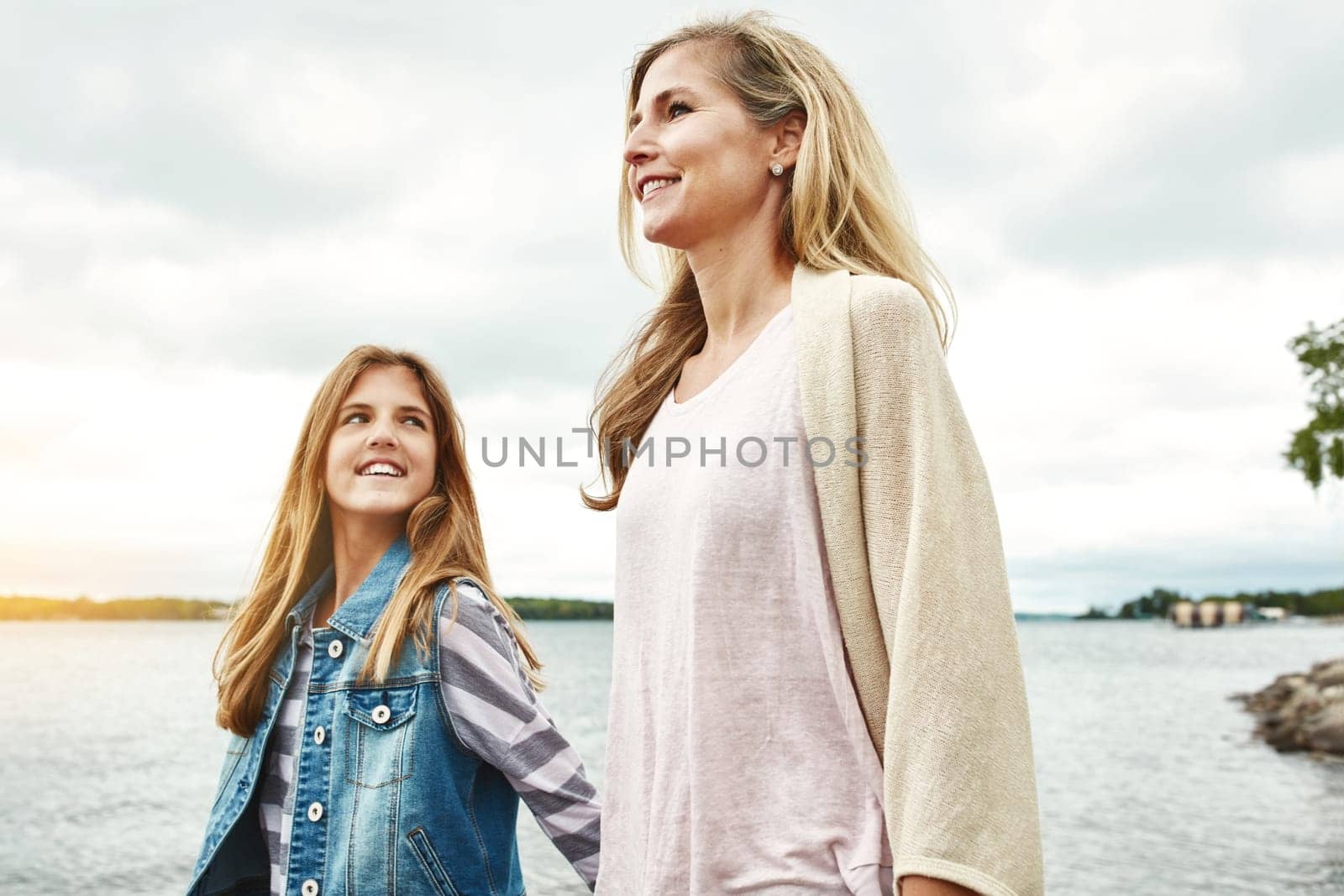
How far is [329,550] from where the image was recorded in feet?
10.0

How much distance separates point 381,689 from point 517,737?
1.15 feet

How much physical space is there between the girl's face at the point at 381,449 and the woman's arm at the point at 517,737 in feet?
1.44

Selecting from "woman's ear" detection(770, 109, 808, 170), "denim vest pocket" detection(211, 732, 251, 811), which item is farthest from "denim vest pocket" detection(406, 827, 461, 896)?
"woman's ear" detection(770, 109, 808, 170)

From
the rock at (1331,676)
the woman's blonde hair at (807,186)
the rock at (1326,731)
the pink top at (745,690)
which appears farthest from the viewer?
the rock at (1331,676)

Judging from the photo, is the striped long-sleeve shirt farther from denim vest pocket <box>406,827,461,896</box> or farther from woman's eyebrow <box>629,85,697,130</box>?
woman's eyebrow <box>629,85,697,130</box>

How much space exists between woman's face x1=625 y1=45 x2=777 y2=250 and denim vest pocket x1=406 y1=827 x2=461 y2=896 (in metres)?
1.42

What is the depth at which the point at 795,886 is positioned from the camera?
1563mm

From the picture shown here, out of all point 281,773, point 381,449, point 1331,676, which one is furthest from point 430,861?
point 1331,676

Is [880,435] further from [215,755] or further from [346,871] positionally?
[215,755]

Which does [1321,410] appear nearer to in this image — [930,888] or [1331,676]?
[1331,676]

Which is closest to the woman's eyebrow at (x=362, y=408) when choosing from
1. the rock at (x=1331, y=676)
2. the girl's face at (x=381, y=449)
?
the girl's face at (x=381, y=449)

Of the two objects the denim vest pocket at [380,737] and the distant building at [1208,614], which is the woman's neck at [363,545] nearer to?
the denim vest pocket at [380,737]

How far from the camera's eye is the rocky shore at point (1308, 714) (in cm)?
2150

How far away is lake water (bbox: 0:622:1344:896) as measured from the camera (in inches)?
491
